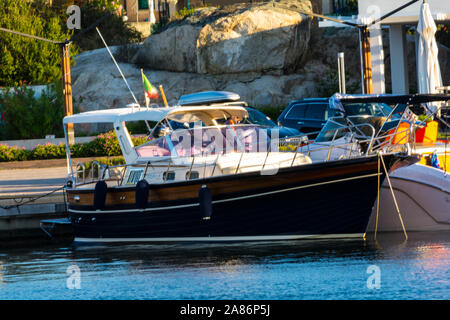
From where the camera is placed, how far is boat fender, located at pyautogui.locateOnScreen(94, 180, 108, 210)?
1557 cm

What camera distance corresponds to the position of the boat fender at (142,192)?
48.5 feet

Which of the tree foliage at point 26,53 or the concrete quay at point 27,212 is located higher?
the tree foliage at point 26,53

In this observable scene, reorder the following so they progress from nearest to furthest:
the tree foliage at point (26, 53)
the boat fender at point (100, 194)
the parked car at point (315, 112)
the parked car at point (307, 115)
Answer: the boat fender at point (100, 194) < the parked car at point (315, 112) < the parked car at point (307, 115) < the tree foliage at point (26, 53)

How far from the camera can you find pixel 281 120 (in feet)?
75.8

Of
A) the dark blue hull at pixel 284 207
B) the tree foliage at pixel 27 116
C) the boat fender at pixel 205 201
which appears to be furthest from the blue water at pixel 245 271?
the tree foliage at pixel 27 116

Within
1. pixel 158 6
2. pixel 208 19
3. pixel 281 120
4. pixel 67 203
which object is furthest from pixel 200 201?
pixel 158 6

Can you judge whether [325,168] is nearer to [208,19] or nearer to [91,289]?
[91,289]

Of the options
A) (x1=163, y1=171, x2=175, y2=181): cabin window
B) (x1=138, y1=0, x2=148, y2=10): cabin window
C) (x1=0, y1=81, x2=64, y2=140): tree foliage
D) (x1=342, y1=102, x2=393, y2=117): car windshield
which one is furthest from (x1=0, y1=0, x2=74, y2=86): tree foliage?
(x1=163, y1=171, x2=175, y2=181): cabin window

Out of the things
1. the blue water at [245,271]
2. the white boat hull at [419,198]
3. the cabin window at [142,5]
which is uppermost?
the cabin window at [142,5]

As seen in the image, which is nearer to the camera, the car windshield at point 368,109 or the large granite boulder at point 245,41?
the car windshield at point 368,109

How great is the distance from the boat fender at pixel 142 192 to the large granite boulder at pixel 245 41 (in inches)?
815

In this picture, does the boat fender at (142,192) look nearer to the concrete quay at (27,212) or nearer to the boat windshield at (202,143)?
the boat windshield at (202,143)

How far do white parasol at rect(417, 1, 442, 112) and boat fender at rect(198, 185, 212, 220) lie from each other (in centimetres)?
1093

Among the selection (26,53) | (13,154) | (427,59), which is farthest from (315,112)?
(26,53)
